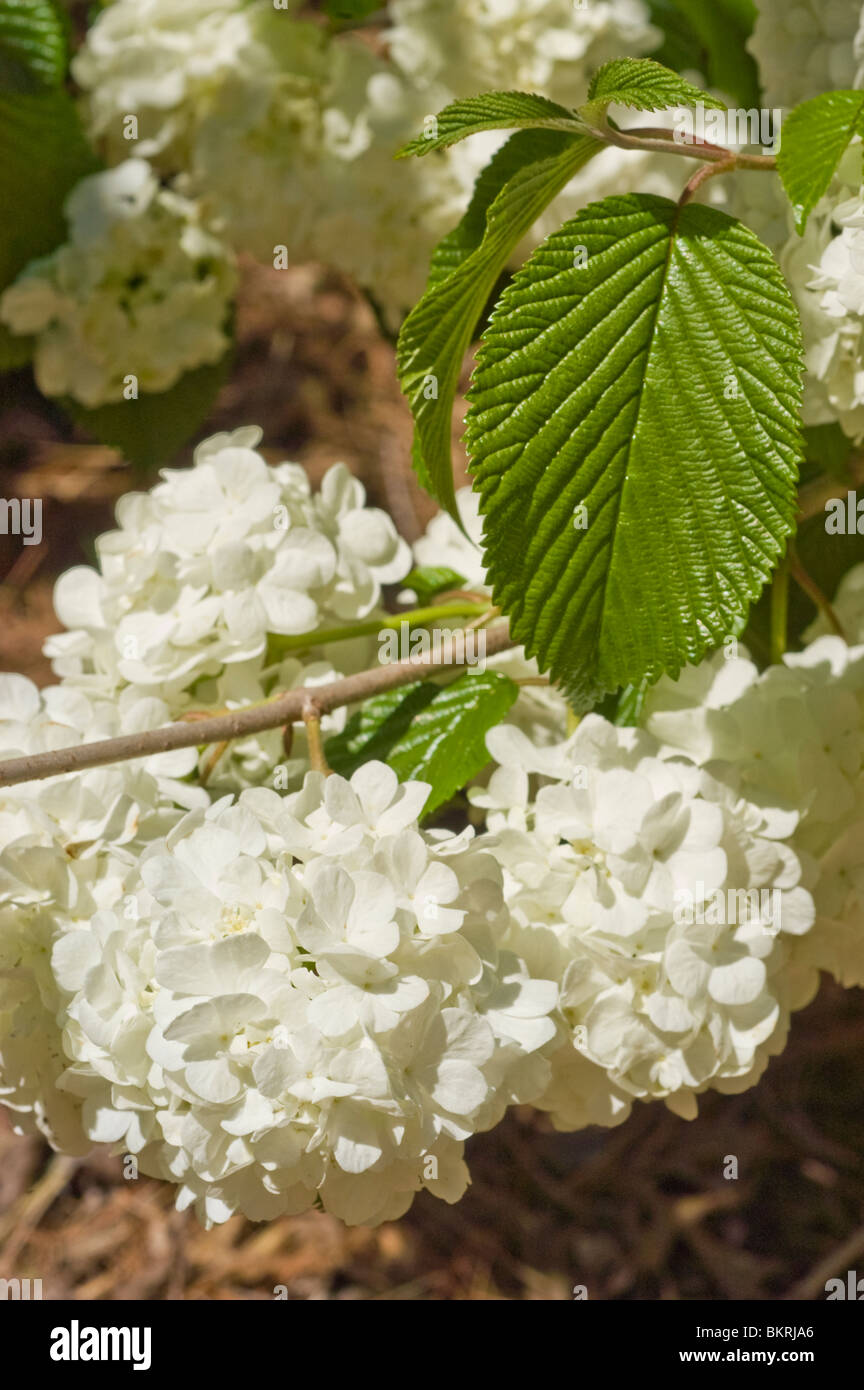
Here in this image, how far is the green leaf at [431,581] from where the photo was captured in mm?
843

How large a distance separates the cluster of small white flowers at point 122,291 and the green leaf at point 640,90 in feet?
1.94

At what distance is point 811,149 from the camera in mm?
603

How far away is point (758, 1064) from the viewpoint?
0.69 metres

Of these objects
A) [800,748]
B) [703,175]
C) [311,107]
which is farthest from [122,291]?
[800,748]

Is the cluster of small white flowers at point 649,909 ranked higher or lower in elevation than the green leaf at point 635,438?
lower

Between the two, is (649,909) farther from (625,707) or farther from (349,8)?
(349,8)

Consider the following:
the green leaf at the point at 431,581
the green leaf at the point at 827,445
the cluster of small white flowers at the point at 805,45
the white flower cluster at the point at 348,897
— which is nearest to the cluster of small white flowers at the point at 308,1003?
the white flower cluster at the point at 348,897

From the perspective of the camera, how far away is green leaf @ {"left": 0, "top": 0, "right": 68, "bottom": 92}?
40.9 inches

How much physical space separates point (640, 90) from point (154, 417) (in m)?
0.78

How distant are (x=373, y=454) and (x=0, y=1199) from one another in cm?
118

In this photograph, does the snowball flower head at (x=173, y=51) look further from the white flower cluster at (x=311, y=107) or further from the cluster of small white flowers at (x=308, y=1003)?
the cluster of small white flowers at (x=308, y=1003)

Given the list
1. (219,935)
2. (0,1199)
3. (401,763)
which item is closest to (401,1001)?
(219,935)

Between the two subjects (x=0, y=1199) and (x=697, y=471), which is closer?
(x=697, y=471)
